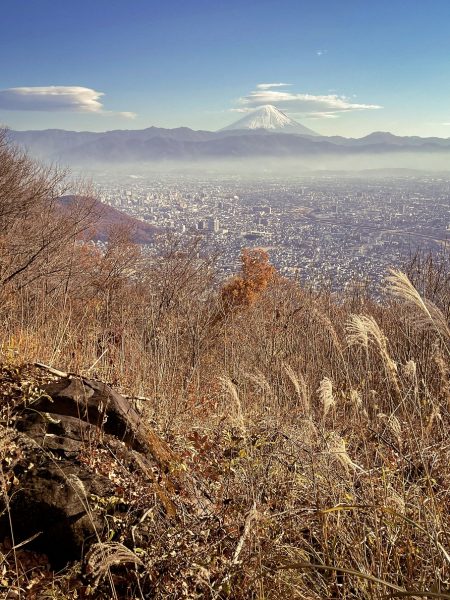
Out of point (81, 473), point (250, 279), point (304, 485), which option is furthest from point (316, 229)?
point (81, 473)

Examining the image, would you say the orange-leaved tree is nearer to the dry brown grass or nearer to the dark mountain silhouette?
the dark mountain silhouette

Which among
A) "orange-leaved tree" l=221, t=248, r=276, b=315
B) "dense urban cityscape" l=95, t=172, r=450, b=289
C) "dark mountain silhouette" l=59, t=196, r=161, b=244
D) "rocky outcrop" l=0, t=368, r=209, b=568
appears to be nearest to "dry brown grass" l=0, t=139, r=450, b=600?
Result: "rocky outcrop" l=0, t=368, r=209, b=568

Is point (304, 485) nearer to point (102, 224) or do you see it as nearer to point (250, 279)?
point (250, 279)

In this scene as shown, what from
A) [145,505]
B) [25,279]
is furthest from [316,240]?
[145,505]

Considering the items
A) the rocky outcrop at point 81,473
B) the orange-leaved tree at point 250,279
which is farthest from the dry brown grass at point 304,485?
the orange-leaved tree at point 250,279

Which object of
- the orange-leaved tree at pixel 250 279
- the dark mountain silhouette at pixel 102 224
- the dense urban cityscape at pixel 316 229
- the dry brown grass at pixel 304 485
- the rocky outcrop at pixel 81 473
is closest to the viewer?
the dry brown grass at pixel 304 485

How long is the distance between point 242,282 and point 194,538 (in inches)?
855

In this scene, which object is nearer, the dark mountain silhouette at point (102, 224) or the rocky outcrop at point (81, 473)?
the rocky outcrop at point (81, 473)

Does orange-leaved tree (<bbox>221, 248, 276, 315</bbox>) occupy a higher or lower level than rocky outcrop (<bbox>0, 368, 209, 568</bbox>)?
lower

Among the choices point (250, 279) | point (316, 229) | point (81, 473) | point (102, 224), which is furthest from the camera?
point (316, 229)

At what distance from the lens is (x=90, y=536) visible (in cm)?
244

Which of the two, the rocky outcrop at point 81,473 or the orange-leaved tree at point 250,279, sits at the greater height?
the rocky outcrop at point 81,473

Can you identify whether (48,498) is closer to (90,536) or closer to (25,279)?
(90,536)

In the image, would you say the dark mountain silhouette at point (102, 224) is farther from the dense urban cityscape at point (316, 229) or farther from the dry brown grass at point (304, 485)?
the dry brown grass at point (304, 485)
